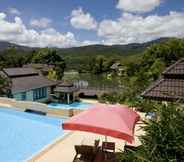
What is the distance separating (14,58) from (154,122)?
73818 mm

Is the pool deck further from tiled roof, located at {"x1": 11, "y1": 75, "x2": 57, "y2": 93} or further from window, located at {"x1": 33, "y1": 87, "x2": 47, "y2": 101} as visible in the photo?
window, located at {"x1": 33, "y1": 87, "x2": 47, "y2": 101}

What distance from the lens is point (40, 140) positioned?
15.6 m

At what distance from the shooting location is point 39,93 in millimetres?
34000

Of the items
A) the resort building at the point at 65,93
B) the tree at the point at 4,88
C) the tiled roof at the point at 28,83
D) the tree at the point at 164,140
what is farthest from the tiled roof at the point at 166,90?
the resort building at the point at 65,93

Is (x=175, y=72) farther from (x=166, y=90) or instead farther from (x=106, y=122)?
(x=106, y=122)

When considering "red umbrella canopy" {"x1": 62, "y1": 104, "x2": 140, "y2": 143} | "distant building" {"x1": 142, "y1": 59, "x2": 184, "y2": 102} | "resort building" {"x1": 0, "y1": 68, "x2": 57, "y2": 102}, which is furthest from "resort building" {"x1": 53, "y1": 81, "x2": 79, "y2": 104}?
"red umbrella canopy" {"x1": 62, "y1": 104, "x2": 140, "y2": 143}

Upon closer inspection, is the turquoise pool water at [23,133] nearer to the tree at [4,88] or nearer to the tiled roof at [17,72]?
the tree at [4,88]

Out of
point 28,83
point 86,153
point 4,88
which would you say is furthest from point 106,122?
point 28,83

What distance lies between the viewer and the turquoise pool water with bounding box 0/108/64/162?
44.4ft

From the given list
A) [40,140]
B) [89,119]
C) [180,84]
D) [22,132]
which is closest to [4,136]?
[22,132]

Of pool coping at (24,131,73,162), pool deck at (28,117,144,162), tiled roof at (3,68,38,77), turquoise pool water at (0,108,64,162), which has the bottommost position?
turquoise pool water at (0,108,64,162)

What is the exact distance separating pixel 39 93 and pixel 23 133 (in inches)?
688

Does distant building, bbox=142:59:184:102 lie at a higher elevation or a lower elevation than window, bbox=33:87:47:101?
higher

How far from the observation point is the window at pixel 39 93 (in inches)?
1306
